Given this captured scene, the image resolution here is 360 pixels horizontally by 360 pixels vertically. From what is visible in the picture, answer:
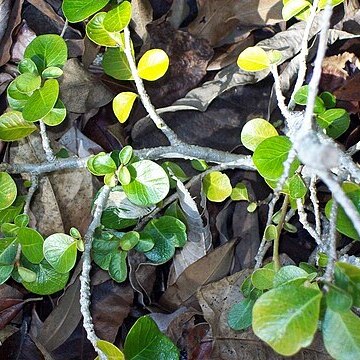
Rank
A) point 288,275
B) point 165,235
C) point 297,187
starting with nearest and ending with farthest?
point 288,275
point 297,187
point 165,235

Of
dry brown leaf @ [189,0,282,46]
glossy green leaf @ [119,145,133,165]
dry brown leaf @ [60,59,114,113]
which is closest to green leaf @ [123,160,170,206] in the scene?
glossy green leaf @ [119,145,133,165]

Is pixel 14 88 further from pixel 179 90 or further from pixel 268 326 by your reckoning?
pixel 268 326

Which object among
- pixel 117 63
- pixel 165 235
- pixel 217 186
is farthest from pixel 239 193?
pixel 117 63

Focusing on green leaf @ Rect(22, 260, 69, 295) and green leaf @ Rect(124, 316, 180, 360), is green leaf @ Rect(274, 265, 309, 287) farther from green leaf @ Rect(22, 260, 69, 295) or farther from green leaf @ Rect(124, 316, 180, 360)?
green leaf @ Rect(22, 260, 69, 295)

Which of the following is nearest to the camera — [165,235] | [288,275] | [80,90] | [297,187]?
[288,275]

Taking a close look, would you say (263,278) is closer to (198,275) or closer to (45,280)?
(198,275)

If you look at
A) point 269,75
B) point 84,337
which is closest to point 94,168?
point 84,337

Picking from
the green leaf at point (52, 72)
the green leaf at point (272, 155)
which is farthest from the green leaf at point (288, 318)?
the green leaf at point (52, 72)
